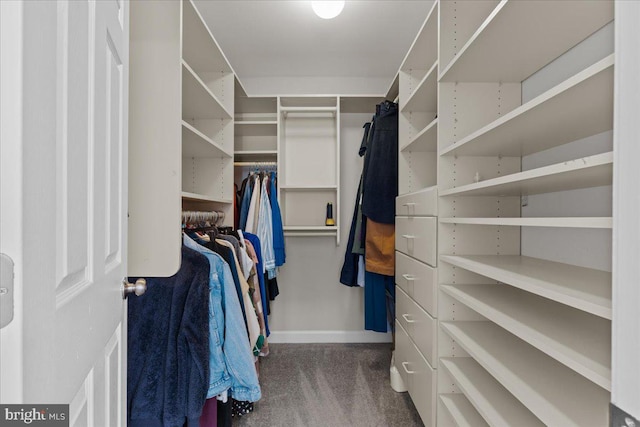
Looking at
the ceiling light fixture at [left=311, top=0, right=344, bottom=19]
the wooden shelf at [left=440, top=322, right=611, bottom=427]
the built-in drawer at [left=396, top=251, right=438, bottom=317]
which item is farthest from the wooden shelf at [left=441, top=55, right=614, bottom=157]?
the ceiling light fixture at [left=311, top=0, right=344, bottom=19]

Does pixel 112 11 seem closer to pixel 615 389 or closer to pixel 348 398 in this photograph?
pixel 615 389

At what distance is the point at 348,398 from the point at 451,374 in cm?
96

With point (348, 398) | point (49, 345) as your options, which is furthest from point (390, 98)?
Result: point (49, 345)

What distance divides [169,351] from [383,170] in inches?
67.5

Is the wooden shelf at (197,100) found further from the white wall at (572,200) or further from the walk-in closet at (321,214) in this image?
the white wall at (572,200)

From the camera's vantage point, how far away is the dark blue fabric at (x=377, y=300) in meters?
2.50

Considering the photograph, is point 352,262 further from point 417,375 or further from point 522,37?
point 522,37

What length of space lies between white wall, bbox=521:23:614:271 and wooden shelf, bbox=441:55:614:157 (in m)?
0.06

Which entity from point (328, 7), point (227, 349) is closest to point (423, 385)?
point (227, 349)

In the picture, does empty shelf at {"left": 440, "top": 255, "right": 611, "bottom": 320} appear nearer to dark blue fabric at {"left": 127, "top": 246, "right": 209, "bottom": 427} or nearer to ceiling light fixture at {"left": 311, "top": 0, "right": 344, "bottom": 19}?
dark blue fabric at {"left": 127, "top": 246, "right": 209, "bottom": 427}

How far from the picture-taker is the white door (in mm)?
345

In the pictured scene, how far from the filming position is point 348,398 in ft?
7.01

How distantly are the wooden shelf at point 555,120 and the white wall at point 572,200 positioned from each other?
6 centimetres

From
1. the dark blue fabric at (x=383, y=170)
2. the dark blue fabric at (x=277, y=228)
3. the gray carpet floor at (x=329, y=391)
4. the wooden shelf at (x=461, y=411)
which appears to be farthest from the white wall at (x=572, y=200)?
the dark blue fabric at (x=277, y=228)
